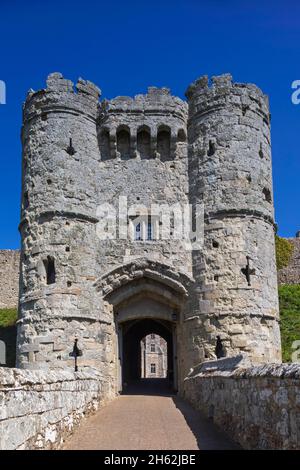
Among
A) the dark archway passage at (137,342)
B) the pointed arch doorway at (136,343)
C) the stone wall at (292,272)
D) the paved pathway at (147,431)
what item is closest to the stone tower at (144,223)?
the paved pathway at (147,431)

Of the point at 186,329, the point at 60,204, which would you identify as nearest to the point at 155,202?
the point at 60,204

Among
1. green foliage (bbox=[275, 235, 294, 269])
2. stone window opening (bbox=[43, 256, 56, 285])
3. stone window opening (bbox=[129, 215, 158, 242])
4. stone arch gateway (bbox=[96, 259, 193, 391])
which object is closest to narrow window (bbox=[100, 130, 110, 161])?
stone window opening (bbox=[129, 215, 158, 242])

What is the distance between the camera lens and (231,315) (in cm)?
1738

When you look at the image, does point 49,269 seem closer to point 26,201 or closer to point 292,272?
point 26,201

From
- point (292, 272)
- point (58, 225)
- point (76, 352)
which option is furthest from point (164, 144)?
point (292, 272)

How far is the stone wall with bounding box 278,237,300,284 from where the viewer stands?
3372 centimetres

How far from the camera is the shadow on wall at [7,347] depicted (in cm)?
2295

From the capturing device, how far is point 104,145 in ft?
65.1

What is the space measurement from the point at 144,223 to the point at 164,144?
3061 mm

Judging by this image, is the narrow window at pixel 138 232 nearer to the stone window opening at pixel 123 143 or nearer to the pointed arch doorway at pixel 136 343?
the stone window opening at pixel 123 143

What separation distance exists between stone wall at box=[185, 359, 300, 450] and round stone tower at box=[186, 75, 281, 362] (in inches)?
283

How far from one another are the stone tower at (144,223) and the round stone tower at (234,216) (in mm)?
36

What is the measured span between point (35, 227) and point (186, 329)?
600 cm

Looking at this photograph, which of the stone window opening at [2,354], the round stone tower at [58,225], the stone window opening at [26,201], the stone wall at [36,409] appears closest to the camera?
the stone wall at [36,409]
